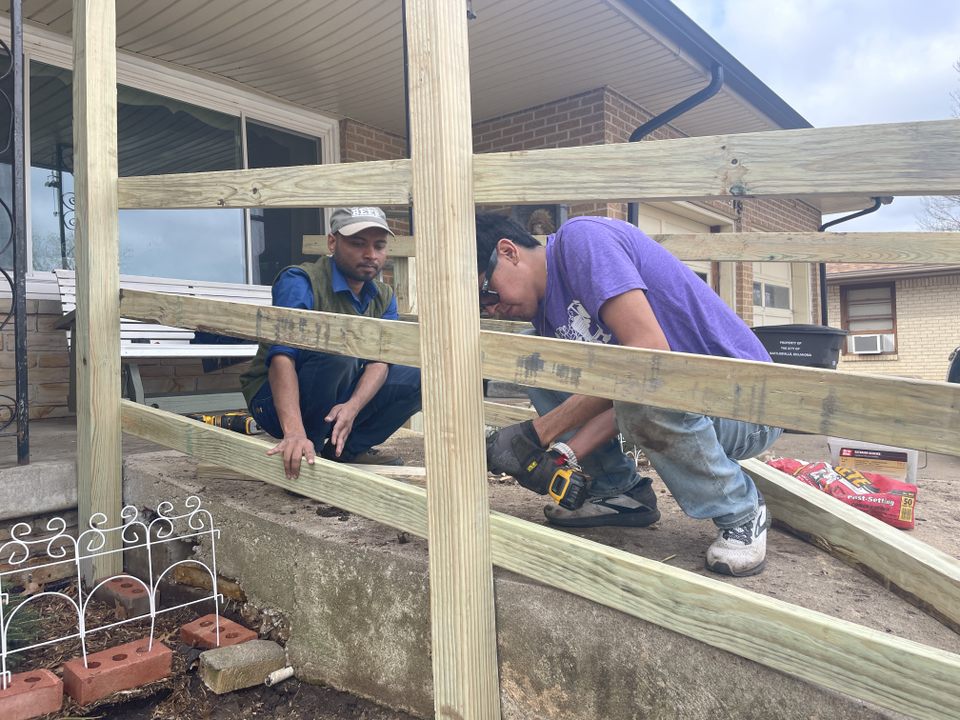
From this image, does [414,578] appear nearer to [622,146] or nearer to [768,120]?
[622,146]

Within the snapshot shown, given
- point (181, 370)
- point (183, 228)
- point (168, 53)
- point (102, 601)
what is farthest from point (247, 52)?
point (102, 601)

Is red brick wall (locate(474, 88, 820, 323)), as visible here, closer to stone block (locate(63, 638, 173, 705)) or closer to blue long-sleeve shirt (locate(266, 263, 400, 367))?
blue long-sleeve shirt (locate(266, 263, 400, 367))

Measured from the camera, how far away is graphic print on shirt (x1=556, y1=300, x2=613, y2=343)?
202 centimetres

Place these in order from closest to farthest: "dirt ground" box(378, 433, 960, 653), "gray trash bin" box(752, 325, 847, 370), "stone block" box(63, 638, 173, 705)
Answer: "dirt ground" box(378, 433, 960, 653), "stone block" box(63, 638, 173, 705), "gray trash bin" box(752, 325, 847, 370)

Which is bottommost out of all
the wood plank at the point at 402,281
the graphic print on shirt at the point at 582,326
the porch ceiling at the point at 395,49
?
the graphic print on shirt at the point at 582,326

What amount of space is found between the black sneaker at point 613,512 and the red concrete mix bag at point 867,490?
0.63 m

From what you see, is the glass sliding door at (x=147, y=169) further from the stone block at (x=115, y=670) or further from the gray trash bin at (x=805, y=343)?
the gray trash bin at (x=805, y=343)

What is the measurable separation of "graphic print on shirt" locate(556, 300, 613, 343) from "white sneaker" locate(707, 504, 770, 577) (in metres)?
0.62

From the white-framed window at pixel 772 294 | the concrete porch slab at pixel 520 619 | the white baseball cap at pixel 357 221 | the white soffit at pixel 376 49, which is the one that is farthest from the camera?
the white-framed window at pixel 772 294

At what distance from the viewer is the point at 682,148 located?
1.34 meters

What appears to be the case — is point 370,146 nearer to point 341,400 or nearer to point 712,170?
point 341,400

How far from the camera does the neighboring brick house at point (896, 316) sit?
19.0m

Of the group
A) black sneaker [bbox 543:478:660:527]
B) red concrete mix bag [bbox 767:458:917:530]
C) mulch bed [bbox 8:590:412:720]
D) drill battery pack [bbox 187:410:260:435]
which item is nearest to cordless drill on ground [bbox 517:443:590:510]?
black sneaker [bbox 543:478:660:527]

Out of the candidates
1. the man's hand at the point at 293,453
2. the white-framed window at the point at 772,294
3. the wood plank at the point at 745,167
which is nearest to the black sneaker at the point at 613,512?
the man's hand at the point at 293,453
